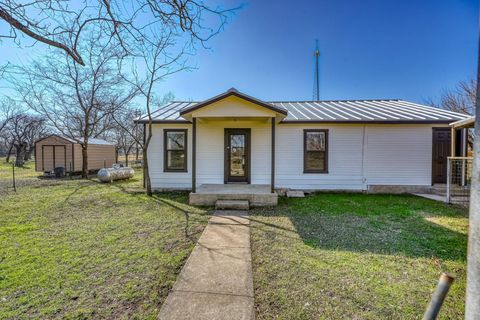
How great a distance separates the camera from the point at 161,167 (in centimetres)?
908

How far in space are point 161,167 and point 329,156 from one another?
6842 millimetres

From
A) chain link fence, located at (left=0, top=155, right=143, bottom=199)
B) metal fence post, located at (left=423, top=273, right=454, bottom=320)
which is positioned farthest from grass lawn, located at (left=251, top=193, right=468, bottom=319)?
chain link fence, located at (left=0, top=155, right=143, bottom=199)

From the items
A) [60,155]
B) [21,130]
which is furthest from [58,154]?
[21,130]

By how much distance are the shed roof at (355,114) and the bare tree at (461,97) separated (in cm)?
1277

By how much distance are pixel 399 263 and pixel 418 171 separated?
699 cm

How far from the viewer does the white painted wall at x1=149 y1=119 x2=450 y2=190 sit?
868cm

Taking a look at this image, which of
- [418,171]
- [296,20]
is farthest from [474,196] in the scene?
[296,20]

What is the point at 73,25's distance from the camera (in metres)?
3.16

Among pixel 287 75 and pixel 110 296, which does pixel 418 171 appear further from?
pixel 110 296

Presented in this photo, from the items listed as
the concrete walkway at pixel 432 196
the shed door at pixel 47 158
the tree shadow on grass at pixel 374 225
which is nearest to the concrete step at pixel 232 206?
the tree shadow on grass at pixel 374 225

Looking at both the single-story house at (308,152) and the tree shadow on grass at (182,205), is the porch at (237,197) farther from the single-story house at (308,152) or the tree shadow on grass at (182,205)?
the single-story house at (308,152)

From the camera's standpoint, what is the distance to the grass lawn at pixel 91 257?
2469 mm

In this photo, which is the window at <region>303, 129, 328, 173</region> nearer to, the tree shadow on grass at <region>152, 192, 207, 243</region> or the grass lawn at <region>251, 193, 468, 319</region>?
the grass lawn at <region>251, 193, 468, 319</region>

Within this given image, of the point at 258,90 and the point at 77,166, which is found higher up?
the point at 258,90
